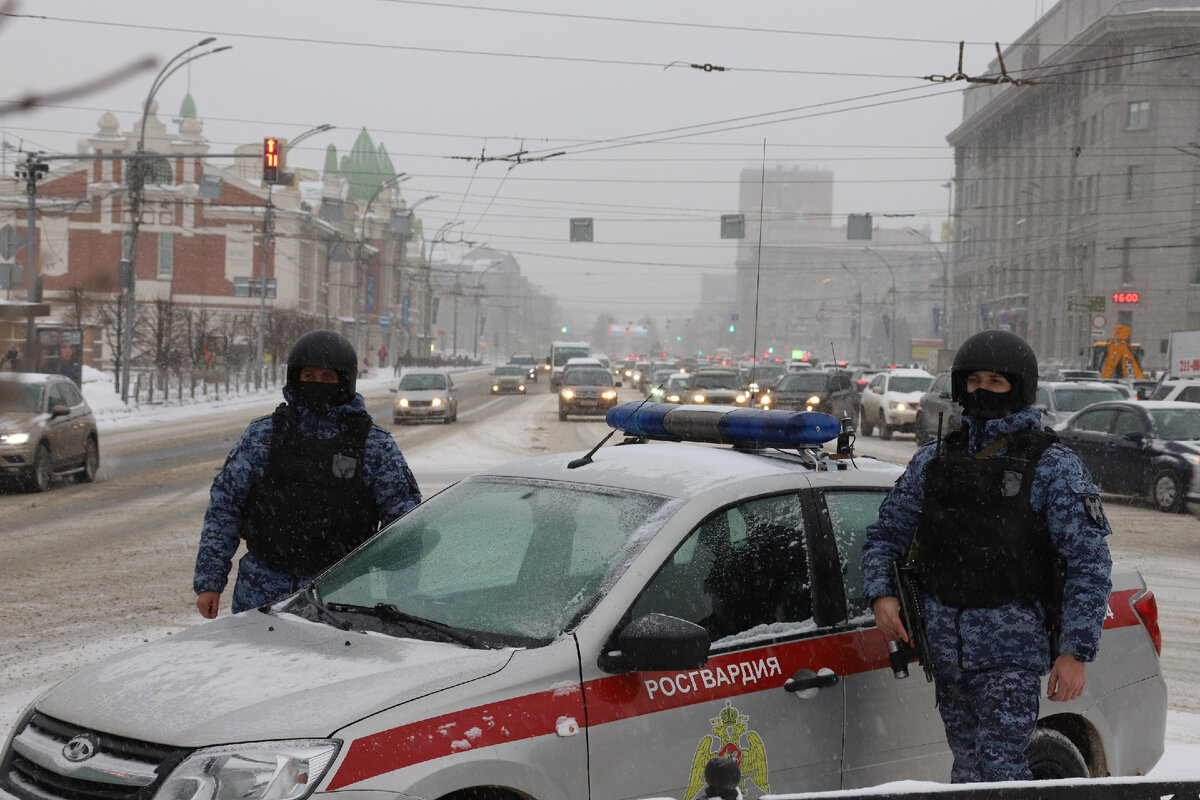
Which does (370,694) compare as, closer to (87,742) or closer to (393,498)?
(87,742)

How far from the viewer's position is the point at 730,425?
4.61 meters

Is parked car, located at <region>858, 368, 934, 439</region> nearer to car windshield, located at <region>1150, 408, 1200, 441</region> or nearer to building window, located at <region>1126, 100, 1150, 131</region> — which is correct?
car windshield, located at <region>1150, 408, 1200, 441</region>

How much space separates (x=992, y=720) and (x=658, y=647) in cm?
106

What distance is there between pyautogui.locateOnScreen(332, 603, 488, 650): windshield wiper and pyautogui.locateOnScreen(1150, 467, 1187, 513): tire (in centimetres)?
1522

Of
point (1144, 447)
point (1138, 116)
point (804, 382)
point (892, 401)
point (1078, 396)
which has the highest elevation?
point (1138, 116)

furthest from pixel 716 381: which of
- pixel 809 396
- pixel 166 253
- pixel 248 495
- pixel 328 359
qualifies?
pixel 166 253

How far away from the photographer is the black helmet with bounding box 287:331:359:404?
5137 mm

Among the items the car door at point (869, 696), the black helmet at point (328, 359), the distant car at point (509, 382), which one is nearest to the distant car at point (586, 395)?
the distant car at point (509, 382)

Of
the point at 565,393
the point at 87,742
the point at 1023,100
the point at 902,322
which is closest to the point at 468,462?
the point at 565,393

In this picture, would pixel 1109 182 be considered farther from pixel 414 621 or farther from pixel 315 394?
pixel 414 621

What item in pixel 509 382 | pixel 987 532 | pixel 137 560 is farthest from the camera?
pixel 509 382

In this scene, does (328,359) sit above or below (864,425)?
above

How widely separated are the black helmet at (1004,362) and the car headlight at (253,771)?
88.7 inches

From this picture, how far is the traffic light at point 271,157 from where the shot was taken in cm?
2802
